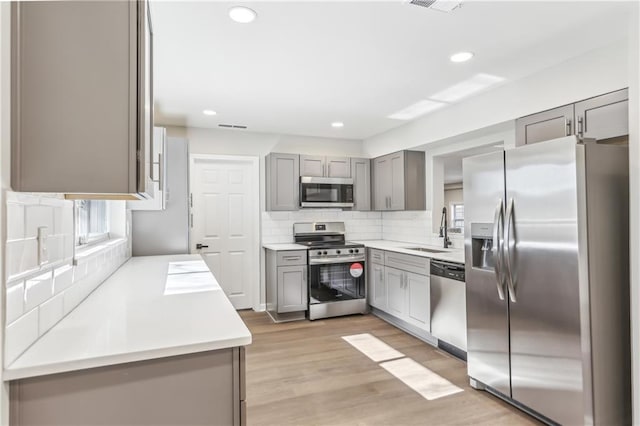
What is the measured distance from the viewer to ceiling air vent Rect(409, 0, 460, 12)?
73.2 inches

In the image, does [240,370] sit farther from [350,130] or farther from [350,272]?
[350,130]

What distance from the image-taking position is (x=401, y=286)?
153 inches

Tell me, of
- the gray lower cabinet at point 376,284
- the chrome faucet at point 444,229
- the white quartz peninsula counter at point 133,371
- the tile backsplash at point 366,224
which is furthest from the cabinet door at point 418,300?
the white quartz peninsula counter at point 133,371

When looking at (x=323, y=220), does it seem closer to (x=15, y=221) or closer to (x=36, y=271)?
(x=36, y=271)

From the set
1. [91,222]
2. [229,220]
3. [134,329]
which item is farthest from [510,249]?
[229,220]

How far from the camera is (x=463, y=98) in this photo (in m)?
3.38

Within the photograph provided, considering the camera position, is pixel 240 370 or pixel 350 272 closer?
pixel 240 370

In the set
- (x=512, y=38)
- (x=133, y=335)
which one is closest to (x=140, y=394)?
(x=133, y=335)

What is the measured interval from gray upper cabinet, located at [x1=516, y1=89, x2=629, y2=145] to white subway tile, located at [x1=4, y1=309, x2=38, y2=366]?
3070mm

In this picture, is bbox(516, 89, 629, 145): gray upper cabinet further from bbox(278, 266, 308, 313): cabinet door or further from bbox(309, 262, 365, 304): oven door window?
bbox(278, 266, 308, 313): cabinet door

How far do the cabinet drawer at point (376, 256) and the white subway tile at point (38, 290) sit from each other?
Result: 353cm

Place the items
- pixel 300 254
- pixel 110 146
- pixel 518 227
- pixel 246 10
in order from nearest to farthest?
pixel 110 146 < pixel 246 10 < pixel 518 227 < pixel 300 254

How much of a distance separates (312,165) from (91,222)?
111 inches

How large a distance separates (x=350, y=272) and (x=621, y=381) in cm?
281
